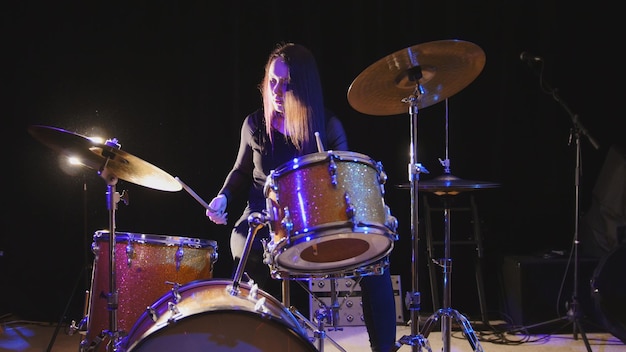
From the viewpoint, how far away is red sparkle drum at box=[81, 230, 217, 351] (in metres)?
2.73

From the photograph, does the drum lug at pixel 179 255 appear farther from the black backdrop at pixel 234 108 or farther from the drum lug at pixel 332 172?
the black backdrop at pixel 234 108

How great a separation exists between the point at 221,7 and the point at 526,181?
2711 millimetres

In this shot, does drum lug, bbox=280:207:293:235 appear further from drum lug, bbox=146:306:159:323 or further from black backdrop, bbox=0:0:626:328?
black backdrop, bbox=0:0:626:328

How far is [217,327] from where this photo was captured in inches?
77.0

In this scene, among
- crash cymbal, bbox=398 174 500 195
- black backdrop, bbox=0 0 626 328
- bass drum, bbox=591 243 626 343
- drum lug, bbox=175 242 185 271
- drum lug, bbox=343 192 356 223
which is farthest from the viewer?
black backdrop, bbox=0 0 626 328

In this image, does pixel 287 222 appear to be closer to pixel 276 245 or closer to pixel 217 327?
pixel 276 245

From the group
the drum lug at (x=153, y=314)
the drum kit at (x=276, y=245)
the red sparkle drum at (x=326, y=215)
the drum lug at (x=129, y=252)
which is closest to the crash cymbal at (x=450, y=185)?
the drum kit at (x=276, y=245)

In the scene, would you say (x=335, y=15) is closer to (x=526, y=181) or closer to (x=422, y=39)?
(x=422, y=39)

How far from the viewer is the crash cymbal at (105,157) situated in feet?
7.58

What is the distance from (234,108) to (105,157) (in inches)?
74.0

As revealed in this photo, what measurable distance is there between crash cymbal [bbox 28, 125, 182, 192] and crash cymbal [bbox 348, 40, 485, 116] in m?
0.93

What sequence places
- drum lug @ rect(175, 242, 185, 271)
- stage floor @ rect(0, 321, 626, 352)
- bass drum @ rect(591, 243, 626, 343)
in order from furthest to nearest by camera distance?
stage floor @ rect(0, 321, 626, 352), bass drum @ rect(591, 243, 626, 343), drum lug @ rect(175, 242, 185, 271)

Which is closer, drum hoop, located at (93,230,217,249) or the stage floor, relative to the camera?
drum hoop, located at (93,230,217,249)

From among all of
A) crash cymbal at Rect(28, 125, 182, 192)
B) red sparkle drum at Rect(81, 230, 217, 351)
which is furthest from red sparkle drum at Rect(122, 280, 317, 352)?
red sparkle drum at Rect(81, 230, 217, 351)
